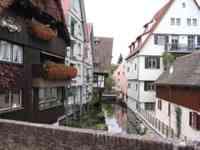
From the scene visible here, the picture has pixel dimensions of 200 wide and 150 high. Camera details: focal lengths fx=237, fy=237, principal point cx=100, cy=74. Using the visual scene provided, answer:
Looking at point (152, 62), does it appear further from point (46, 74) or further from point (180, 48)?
point (46, 74)

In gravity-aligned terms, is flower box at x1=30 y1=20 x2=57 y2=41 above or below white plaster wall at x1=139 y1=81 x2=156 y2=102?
above

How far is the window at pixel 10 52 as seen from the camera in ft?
34.0

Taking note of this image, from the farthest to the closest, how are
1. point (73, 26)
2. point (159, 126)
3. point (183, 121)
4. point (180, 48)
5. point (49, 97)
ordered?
point (180, 48) → point (73, 26) → point (159, 126) → point (183, 121) → point (49, 97)

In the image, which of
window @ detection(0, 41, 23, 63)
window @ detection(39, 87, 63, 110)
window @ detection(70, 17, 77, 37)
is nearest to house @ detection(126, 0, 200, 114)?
window @ detection(70, 17, 77, 37)

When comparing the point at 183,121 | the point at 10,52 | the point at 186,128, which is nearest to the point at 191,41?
the point at 183,121

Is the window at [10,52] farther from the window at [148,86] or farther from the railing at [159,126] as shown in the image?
the window at [148,86]

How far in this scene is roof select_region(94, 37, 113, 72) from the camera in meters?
36.7

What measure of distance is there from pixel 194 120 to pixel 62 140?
37.5 ft

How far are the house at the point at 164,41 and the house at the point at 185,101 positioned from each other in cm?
587

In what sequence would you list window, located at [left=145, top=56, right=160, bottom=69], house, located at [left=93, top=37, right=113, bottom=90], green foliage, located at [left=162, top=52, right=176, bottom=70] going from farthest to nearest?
house, located at [left=93, top=37, right=113, bottom=90]
window, located at [left=145, top=56, right=160, bottom=69]
green foliage, located at [left=162, top=52, right=176, bottom=70]

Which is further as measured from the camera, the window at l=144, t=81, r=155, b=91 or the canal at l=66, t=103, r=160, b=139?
the window at l=144, t=81, r=155, b=91

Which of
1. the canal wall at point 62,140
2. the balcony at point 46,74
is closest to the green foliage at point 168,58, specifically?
the balcony at point 46,74

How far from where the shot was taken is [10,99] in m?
11.0

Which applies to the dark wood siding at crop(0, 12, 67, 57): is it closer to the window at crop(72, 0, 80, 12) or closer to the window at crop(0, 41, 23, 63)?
the window at crop(0, 41, 23, 63)
